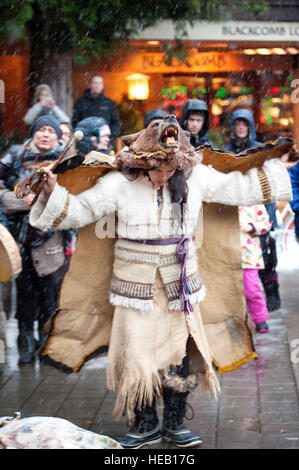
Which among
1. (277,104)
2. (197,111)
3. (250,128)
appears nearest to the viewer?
(197,111)

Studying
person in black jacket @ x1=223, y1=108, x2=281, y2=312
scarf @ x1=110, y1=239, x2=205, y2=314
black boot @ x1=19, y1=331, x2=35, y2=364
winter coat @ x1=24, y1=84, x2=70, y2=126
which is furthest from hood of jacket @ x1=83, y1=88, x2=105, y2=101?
scarf @ x1=110, y1=239, x2=205, y2=314

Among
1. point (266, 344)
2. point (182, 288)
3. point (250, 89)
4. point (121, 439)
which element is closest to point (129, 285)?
point (182, 288)

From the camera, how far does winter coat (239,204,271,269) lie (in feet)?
21.7

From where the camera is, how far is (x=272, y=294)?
7.46m

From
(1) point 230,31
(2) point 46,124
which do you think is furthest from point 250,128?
(1) point 230,31

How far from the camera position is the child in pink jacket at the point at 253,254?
6.62 metres

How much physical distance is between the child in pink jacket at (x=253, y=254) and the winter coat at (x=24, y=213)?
5.56 feet

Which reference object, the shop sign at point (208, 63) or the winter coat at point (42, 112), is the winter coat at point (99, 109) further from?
the shop sign at point (208, 63)

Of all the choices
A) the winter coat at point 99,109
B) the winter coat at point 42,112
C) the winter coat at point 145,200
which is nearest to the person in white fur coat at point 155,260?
the winter coat at point 145,200

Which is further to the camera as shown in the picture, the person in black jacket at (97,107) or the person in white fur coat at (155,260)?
the person in black jacket at (97,107)

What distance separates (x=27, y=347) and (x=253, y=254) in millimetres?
Result: 2139

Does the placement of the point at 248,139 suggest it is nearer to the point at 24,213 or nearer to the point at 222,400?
the point at 24,213
